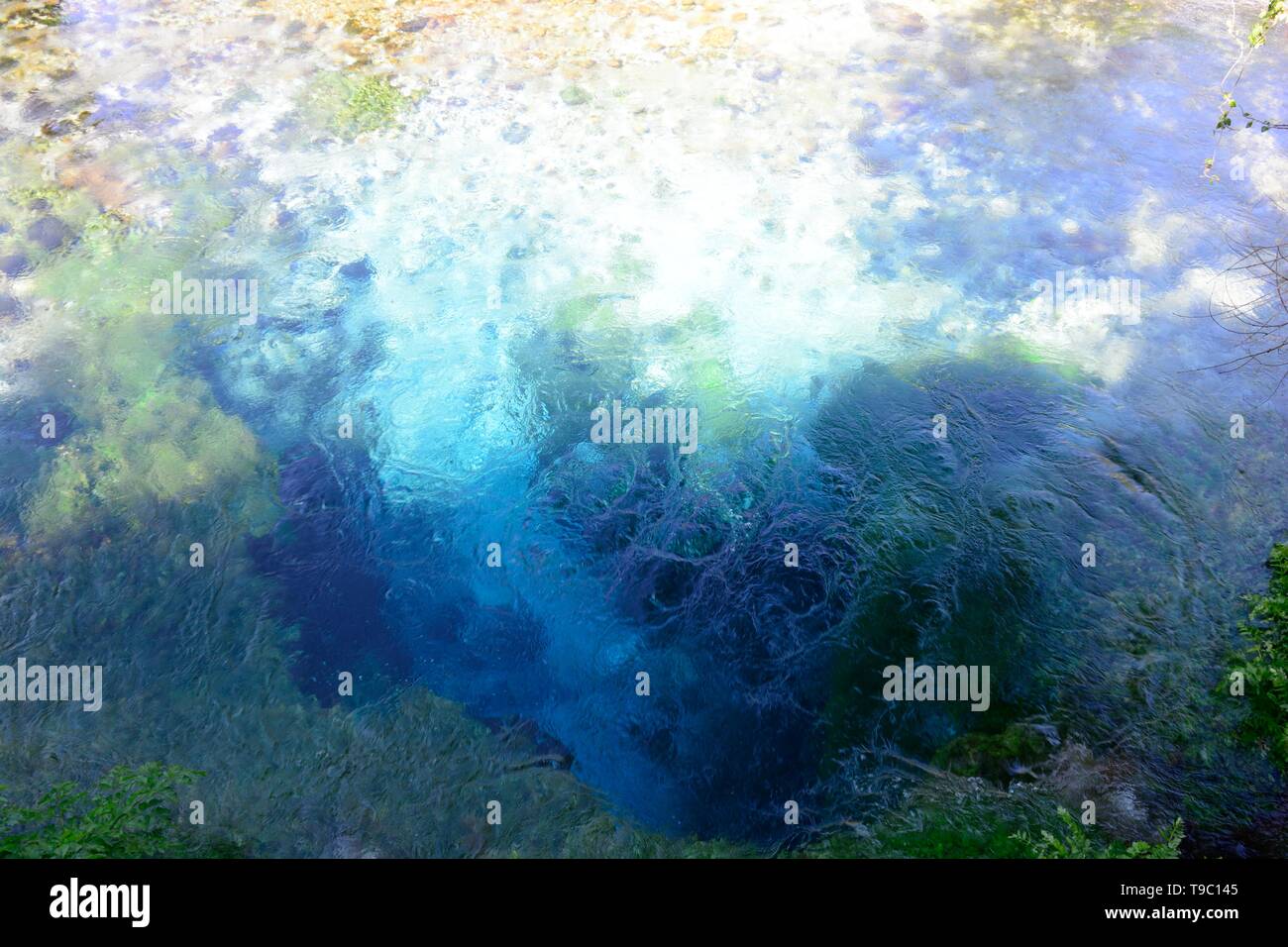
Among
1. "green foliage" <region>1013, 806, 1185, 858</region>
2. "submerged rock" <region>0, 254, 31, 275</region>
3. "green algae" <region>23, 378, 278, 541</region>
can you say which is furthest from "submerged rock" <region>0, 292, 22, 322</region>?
"green foliage" <region>1013, 806, 1185, 858</region>

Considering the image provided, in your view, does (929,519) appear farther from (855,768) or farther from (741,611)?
(855,768)

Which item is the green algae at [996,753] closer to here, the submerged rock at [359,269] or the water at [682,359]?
the water at [682,359]

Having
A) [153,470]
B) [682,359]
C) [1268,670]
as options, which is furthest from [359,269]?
[1268,670]

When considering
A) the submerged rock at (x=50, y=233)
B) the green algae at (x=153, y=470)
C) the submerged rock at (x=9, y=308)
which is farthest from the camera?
the submerged rock at (x=50, y=233)

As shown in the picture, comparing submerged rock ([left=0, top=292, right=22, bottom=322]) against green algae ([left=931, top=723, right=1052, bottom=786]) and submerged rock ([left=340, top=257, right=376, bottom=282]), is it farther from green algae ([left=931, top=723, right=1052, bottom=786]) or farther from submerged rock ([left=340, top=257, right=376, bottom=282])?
green algae ([left=931, top=723, right=1052, bottom=786])

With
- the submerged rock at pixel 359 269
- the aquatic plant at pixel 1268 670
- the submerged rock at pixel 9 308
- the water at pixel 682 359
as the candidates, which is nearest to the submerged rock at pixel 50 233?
the water at pixel 682 359
